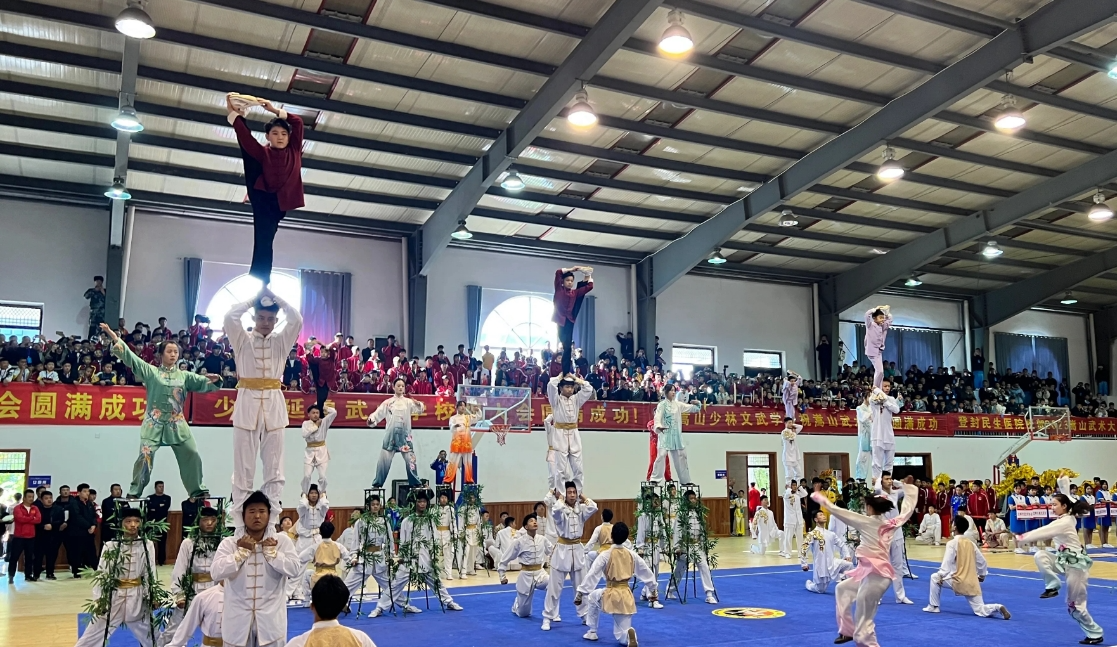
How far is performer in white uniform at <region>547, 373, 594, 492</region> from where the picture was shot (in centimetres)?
1231

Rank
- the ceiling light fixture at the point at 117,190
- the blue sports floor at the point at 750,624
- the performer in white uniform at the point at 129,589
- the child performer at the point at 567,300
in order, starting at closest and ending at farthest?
the performer in white uniform at the point at 129,589, the blue sports floor at the point at 750,624, the child performer at the point at 567,300, the ceiling light fixture at the point at 117,190

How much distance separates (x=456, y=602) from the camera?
44.9ft

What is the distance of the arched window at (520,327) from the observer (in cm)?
2647

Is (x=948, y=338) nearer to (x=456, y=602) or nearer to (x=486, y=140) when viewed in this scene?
(x=486, y=140)


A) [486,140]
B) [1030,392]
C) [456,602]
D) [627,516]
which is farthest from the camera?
[1030,392]

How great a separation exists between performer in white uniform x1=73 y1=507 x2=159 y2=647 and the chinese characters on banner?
9.18 feet

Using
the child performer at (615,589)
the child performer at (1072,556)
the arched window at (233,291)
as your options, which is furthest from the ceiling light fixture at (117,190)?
the child performer at (1072,556)

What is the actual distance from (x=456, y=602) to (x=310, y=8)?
423 inches

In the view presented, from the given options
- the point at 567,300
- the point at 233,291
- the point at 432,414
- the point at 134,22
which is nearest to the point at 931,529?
the point at 432,414

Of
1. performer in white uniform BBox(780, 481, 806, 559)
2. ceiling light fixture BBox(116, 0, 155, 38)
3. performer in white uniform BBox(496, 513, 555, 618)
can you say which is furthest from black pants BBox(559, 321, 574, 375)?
performer in white uniform BBox(780, 481, 806, 559)

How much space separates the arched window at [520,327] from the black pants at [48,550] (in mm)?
12428

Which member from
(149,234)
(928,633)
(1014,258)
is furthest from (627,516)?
(1014,258)

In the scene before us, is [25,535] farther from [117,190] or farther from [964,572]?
[964,572]

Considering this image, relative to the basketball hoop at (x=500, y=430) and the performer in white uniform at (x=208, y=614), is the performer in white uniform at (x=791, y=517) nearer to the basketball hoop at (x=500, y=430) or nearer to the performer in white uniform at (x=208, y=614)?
the basketball hoop at (x=500, y=430)
